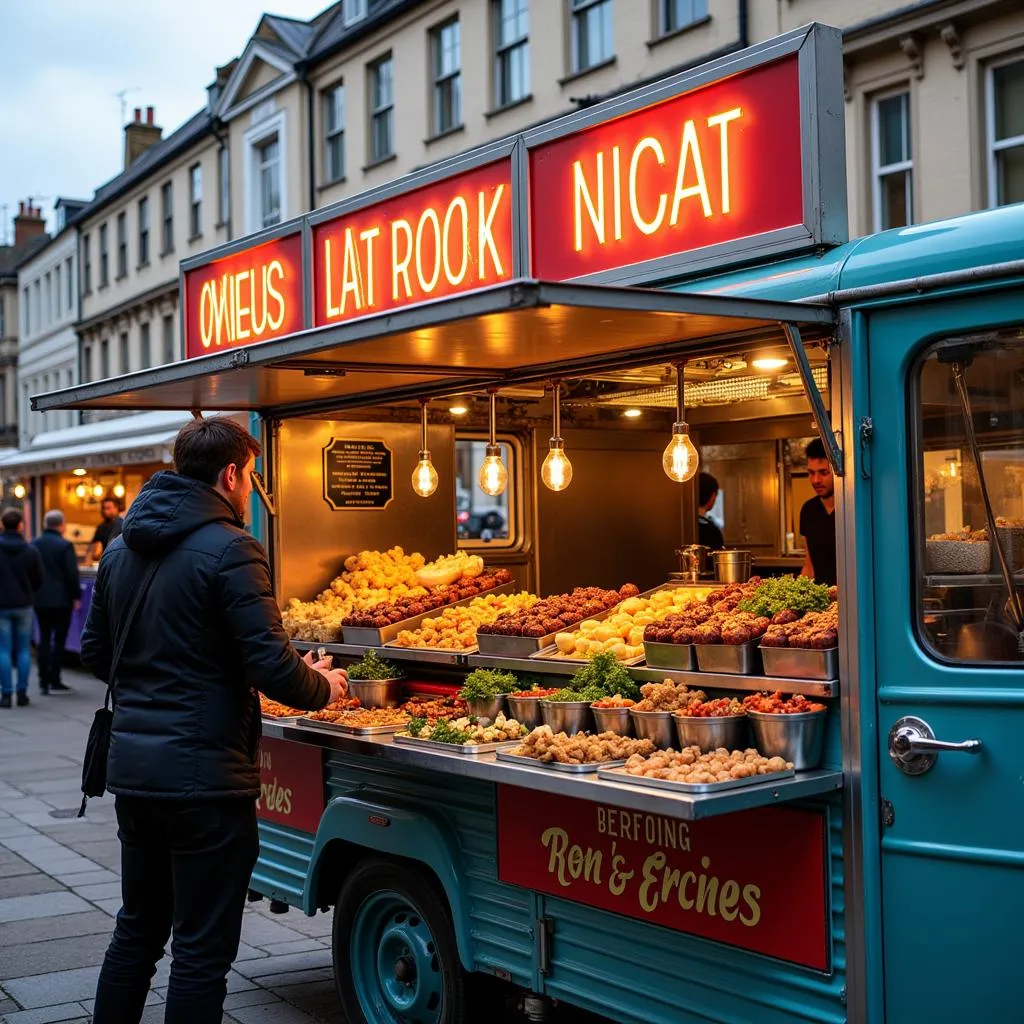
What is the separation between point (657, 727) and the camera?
166 inches

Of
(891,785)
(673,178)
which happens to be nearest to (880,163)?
(673,178)

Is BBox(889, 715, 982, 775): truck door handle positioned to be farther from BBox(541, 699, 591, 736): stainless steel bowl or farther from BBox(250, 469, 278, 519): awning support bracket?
BBox(250, 469, 278, 519): awning support bracket

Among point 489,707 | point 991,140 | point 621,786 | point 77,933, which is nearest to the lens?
point 621,786

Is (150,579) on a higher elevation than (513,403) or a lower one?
lower

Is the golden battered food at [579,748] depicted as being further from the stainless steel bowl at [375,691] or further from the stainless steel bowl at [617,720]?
the stainless steel bowl at [375,691]

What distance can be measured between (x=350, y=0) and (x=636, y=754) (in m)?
23.8

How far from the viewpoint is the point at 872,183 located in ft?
49.0

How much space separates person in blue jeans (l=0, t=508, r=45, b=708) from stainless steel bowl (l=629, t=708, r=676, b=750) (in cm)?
1135

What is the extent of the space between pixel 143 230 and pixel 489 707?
3413 centimetres

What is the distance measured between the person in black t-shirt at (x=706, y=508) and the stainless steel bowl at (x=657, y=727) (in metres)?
4.90

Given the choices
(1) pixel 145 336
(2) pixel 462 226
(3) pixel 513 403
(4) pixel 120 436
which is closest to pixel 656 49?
(4) pixel 120 436

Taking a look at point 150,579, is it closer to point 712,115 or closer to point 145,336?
point 712,115

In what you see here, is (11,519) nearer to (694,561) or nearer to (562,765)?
(694,561)

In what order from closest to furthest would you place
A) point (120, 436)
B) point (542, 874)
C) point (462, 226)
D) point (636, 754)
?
point (636, 754) → point (542, 874) → point (462, 226) → point (120, 436)
